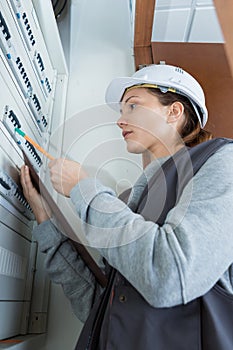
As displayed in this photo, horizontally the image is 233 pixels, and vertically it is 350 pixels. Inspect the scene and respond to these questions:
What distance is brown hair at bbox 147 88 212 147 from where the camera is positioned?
93 cm

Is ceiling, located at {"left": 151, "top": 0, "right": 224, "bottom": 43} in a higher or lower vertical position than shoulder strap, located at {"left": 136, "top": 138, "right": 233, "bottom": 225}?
higher

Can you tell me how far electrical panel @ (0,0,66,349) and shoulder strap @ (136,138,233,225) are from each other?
13.4 inches

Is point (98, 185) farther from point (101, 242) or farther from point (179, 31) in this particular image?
point (179, 31)

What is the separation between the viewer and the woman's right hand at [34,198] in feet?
2.99

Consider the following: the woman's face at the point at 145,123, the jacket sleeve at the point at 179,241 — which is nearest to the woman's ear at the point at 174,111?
the woman's face at the point at 145,123

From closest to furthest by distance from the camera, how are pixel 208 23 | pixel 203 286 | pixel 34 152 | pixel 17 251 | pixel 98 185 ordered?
1. pixel 203 286
2. pixel 98 185
3. pixel 17 251
4. pixel 34 152
5. pixel 208 23

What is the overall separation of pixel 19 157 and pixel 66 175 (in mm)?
200

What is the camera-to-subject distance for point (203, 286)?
1.86 ft

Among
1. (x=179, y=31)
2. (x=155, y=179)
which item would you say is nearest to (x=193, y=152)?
(x=155, y=179)

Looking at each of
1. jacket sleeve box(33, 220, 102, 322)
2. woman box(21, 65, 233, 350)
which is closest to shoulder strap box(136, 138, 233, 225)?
woman box(21, 65, 233, 350)

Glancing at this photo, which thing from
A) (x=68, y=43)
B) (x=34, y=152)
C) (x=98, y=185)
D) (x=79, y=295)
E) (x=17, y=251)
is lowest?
(x=79, y=295)

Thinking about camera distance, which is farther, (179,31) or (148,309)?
(179,31)

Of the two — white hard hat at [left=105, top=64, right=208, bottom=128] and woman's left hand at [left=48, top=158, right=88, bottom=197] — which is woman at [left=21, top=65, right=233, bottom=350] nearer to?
woman's left hand at [left=48, top=158, right=88, bottom=197]

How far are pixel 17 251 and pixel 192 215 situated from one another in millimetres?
531
